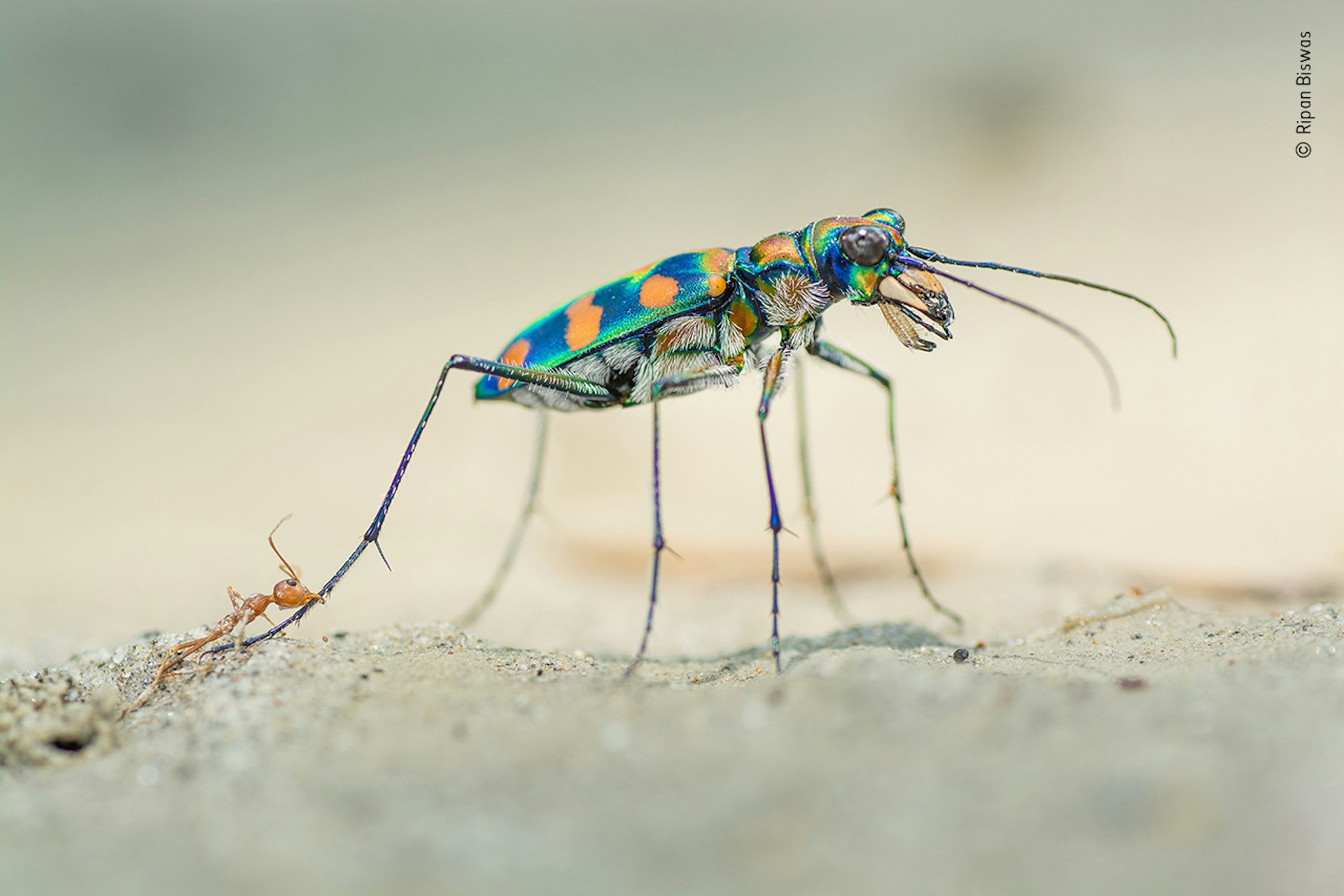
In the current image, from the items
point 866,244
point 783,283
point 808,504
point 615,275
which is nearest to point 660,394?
point 783,283

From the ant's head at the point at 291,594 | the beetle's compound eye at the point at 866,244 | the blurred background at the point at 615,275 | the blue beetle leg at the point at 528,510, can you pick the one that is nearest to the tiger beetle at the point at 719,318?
the beetle's compound eye at the point at 866,244

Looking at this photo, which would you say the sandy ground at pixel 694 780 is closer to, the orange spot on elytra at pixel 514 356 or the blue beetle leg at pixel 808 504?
the orange spot on elytra at pixel 514 356

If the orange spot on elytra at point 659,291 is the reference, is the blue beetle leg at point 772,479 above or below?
below

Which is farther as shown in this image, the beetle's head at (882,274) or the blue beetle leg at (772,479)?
the beetle's head at (882,274)

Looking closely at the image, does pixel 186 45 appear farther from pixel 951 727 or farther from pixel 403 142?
pixel 951 727

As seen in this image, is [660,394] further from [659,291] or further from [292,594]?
[292,594]
